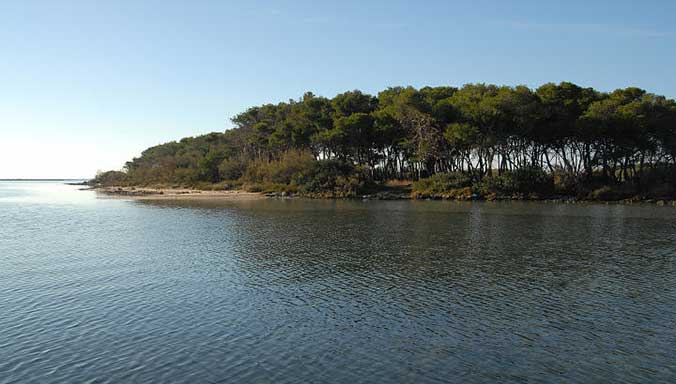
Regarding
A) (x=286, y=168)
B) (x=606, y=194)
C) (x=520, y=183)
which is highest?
(x=286, y=168)

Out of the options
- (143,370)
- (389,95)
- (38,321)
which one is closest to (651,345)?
(143,370)

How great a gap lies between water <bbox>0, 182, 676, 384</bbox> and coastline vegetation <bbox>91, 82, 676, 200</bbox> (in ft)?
Result: 128

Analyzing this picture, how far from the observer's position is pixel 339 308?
17.6 meters

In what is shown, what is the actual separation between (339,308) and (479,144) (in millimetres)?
62458

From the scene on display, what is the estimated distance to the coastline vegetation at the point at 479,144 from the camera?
69562 millimetres

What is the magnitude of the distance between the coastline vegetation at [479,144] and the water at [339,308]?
39021mm

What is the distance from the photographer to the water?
40.5ft

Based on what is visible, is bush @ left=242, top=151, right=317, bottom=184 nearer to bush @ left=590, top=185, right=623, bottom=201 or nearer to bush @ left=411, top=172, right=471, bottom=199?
bush @ left=411, top=172, right=471, bottom=199

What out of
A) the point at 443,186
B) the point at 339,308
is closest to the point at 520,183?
the point at 443,186

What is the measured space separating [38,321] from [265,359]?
26.6 feet

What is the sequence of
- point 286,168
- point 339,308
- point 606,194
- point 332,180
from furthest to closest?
point 286,168, point 332,180, point 606,194, point 339,308

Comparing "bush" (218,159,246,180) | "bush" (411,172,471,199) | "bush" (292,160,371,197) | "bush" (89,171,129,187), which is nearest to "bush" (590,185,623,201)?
"bush" (411,172,471,199)

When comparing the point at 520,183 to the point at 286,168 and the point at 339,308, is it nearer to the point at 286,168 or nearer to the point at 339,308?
the point at 286,168

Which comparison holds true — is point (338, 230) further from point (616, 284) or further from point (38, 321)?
point (38, 321)
